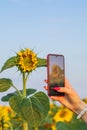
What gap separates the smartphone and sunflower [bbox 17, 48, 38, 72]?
0.06 metres

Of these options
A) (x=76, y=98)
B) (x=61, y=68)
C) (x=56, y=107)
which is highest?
(x=61, y=68)

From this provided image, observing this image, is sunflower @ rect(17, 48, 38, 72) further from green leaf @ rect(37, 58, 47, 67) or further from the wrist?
the wrist

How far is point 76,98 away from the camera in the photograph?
217cm

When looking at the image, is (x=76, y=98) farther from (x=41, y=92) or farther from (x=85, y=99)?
(x=85, y=99)

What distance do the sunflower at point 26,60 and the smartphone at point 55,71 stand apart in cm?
6

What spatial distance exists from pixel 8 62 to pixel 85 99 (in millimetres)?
2252

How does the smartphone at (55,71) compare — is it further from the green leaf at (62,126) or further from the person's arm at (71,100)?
the green leaf at (62,126)

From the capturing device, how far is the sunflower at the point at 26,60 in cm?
187

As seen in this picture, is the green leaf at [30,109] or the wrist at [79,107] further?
the wrist at [79,107]

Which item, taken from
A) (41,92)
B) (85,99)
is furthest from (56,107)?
(41,92)

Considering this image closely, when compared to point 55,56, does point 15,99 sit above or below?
below

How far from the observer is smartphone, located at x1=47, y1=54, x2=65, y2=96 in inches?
73.8

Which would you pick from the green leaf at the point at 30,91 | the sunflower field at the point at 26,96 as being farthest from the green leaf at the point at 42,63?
the green leaf at the point at 30,91

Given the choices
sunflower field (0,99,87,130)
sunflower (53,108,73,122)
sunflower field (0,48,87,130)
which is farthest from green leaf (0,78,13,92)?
sunflower (53,108,73,122)
